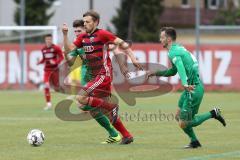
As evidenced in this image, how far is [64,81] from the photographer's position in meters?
32.8

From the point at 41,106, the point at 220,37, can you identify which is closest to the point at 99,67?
the point at 41,106

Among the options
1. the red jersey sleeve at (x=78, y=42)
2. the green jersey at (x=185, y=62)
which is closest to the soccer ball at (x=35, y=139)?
the red jersey sleeve at (x=78, y=42)

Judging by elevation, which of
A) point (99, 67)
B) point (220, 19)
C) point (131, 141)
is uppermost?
point (99, 67)

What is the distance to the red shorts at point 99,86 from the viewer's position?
13922mm

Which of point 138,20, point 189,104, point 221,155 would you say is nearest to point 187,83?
point 189,104

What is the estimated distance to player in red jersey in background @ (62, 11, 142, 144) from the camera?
45.1 ft

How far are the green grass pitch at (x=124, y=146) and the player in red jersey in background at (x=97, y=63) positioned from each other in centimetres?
66

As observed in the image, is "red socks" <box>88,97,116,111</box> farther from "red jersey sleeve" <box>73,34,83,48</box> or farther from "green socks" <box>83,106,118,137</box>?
"red jersey sleeve" <box>73,34,83,48</box>

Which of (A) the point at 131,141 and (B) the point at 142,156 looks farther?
(A) the point at 131,141

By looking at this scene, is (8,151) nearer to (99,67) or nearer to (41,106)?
(99,67)

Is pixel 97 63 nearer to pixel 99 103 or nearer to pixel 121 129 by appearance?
pixel 99 103

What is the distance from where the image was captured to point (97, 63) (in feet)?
46.0

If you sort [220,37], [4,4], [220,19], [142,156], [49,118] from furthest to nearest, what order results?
[220,19] → [4,4] → [220,37] → [49,118] → [142,156]

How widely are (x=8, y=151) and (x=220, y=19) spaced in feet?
167
